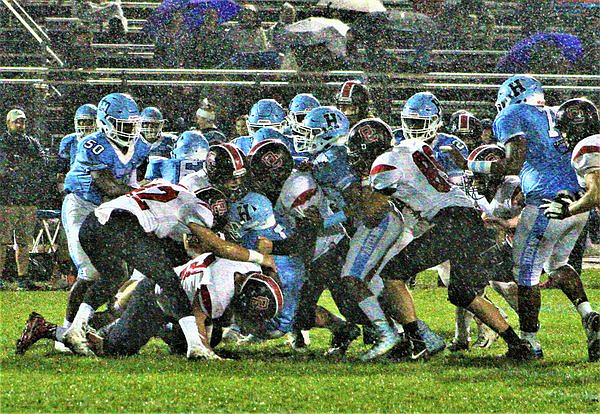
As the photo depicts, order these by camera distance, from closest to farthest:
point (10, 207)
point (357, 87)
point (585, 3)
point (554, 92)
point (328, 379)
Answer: point (328, 379) → point (357, 87) → point (10, 207) → point (554, 92) → point (585, 3)

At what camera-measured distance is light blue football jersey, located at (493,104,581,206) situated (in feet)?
22.8

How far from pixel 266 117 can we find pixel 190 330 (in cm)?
293

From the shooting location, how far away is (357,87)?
8.75 metres

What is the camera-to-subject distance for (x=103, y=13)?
46.6 feet

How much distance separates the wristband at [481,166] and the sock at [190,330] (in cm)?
227

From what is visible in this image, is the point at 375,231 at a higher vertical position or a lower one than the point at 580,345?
higher

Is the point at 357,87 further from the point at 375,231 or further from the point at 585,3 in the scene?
the point at 585,3

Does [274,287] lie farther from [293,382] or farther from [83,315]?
[83,315]

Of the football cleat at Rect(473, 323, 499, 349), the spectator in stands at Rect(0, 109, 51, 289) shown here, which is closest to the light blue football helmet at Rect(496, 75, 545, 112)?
the football cleat at Rect(473, 323, 499, 349)

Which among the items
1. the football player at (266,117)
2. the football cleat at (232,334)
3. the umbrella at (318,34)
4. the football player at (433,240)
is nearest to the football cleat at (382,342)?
the football player at (433,240)

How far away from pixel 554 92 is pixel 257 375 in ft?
23.9

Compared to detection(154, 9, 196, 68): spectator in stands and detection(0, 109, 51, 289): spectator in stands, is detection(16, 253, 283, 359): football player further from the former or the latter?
detection(154, 9, 196, 68): spectator in stands

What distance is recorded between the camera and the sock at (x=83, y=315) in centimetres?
673

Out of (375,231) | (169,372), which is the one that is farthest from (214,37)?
(169,372)
